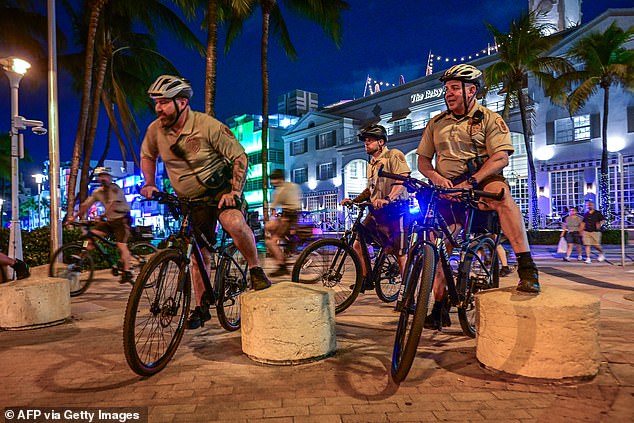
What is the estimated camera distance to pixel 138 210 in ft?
285

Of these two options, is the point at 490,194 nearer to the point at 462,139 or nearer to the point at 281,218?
the point at 462,139

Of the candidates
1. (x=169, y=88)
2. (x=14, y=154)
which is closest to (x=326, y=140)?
(x=14, y=154)

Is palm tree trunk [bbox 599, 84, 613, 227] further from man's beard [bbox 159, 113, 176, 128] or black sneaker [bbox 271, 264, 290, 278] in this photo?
man's beard [bbox 159, 113, 176, 128]

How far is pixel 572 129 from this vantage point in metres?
25.9

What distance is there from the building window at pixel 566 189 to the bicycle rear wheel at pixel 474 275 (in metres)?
24.0

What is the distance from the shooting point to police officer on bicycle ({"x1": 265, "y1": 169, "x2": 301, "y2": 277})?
632cm

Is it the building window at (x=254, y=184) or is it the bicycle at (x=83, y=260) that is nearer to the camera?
the bicycle at (x=83, y=260)

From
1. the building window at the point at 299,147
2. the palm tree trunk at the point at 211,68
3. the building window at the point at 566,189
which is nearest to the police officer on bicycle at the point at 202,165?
the palm tree trunk at the point at 211,68

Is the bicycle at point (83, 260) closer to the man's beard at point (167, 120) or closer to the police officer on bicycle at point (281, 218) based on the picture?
the police officer on bicycle at point (281, 218)

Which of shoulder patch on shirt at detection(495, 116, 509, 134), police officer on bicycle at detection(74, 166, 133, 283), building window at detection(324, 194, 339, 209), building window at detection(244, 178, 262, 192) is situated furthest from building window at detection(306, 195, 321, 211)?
shoulder patch on shirt at detection(495, 116, 509, 134)

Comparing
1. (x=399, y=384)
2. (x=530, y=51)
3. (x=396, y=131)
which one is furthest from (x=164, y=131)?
(x=396, y=131)

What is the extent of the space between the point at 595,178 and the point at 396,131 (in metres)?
13.9

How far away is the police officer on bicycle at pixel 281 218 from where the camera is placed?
632 centimetres

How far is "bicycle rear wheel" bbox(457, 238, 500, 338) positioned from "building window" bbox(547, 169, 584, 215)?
2395 centimetres
